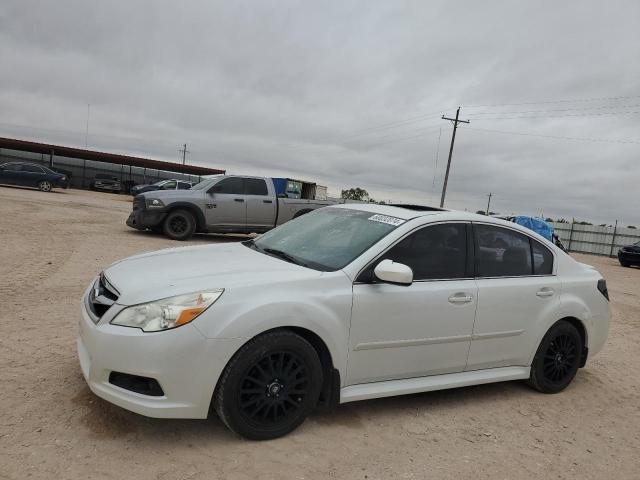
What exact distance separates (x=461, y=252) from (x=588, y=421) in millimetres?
1734

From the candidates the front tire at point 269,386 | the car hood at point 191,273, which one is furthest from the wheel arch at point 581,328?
the car hood at point 191,273

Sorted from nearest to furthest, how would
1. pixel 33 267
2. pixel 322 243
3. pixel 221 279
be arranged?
1. pixel 221 279
2. pixel 322 243
3. pixel 33 267

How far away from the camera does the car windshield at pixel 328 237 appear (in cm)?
369

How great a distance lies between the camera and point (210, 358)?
9.55 ft

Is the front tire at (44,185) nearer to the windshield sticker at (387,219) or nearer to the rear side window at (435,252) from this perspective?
the windshield sticker at (387,219)

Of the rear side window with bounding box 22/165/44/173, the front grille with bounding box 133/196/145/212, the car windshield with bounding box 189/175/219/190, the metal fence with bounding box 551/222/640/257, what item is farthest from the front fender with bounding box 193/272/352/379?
the metal fence with bounding box 551/222/640/257

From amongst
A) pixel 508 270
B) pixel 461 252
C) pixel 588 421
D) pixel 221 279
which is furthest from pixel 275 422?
pixel 588 421

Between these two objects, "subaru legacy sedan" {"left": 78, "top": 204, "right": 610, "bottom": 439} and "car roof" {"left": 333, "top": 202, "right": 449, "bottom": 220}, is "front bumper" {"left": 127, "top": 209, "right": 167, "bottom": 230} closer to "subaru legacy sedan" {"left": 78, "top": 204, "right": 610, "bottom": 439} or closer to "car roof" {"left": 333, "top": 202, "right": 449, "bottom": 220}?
"subaru legacy sedan" {"left": 78, "top": 204, "right": 610, "bottom": 439}

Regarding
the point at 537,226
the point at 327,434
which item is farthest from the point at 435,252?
the point at 537,226

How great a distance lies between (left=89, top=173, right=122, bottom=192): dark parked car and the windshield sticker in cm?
4021

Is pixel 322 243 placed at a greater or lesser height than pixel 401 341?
greater

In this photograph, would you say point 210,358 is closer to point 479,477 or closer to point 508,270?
point 479,477

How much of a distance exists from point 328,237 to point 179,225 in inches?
365

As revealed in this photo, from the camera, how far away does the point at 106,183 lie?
40.2 m
